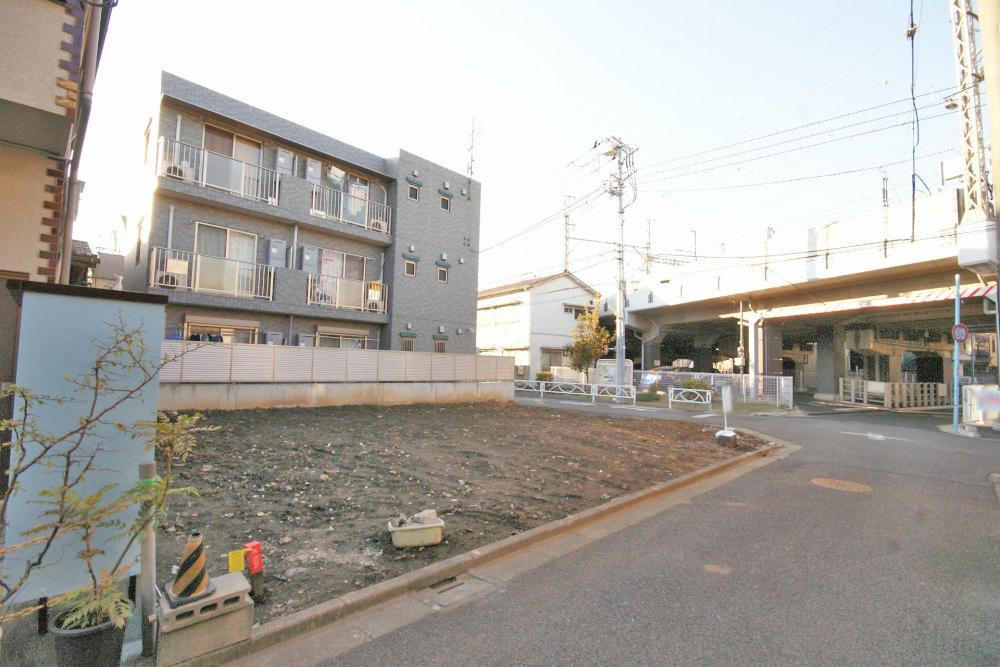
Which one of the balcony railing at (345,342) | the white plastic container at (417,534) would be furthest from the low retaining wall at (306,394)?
the white plastic container at (417,534)

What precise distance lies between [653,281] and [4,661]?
3071 cm

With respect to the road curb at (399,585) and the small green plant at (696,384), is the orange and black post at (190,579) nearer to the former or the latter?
the road curb at (399,585)

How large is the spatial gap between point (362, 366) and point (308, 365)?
1.53 m

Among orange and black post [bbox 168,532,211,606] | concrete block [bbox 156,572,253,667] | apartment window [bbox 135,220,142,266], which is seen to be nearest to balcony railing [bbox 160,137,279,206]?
apartment window [bbox 135,220,142,266]

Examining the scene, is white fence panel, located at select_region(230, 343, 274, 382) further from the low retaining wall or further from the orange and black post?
the orange and black post

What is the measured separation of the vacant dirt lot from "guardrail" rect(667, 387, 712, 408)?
9.16 meters

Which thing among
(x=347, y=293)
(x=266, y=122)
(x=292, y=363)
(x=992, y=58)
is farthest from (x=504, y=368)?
(x=992, y=58)

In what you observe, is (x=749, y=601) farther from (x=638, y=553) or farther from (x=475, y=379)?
(x=475, y=379)

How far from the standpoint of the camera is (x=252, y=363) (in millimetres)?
10977

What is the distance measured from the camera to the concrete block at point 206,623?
272 cm

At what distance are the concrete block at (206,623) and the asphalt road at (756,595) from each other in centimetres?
66

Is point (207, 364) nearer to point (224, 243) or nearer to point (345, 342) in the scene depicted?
point (224, 243)

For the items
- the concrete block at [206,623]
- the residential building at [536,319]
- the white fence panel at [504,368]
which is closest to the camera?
the concrete block at [206,623]

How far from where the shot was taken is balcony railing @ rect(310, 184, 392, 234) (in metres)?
15.4
